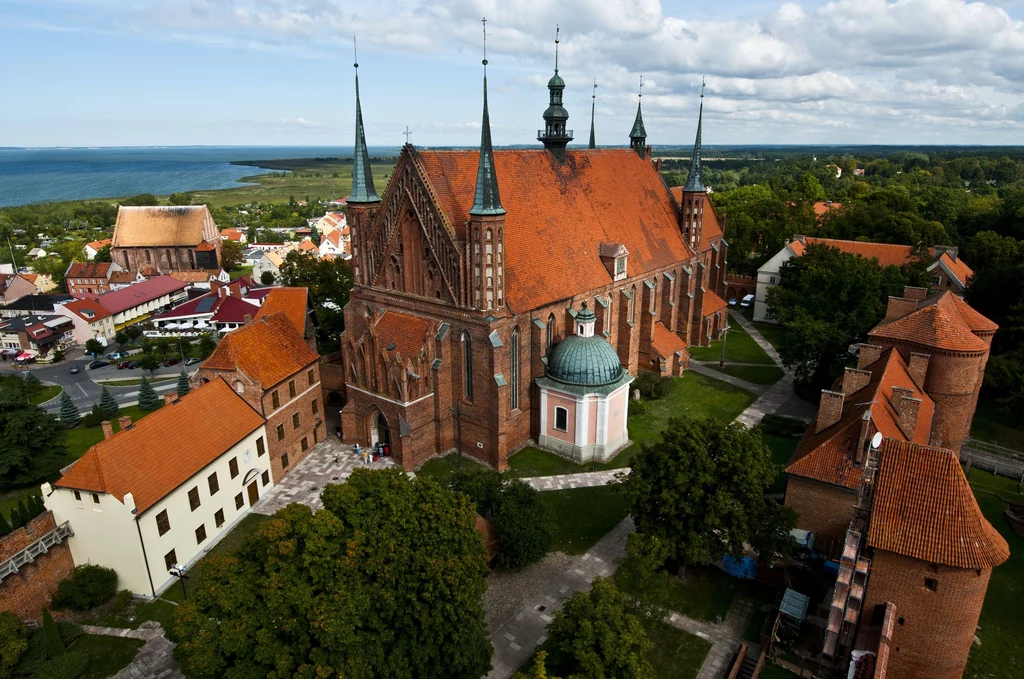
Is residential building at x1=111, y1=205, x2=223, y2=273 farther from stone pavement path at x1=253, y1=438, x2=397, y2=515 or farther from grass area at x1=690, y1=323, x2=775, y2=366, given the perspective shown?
grass area at x1=690, y1=323, x2=775, y2=366

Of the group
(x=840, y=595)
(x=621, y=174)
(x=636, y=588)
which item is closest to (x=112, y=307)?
(x=621, y=174)

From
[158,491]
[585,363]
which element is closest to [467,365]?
[585,363]

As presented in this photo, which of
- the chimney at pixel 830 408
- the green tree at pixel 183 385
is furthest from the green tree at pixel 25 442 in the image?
the chimney at pixel 830 408

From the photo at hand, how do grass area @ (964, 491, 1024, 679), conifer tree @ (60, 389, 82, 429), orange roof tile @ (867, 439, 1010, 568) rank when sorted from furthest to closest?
1. conifer tree @ (60, 389, 82, 429)
2. grass area @ (964, 491, 1024, 679)
3. orange roof tile @ (867, 439, 1010, 568)

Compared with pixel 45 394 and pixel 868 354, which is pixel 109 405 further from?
pixel 868 354

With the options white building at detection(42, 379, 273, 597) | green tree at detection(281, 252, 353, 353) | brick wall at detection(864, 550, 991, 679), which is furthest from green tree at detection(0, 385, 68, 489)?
brick wall at detection(864, 550, 991, 679)
